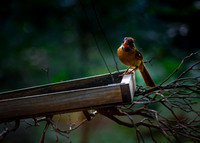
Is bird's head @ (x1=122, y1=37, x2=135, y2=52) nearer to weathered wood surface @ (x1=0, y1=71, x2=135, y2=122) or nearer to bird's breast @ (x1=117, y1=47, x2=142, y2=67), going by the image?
bird's breast @ (x1=117, y1=47, x2=142, y2=67)

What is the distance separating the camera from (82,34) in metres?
3.98

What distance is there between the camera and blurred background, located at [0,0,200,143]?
3.64 m

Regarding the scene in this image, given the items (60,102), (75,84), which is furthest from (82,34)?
(60,102)

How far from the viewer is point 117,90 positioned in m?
1.29

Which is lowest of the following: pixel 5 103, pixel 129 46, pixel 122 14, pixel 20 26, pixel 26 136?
pixel 5 103

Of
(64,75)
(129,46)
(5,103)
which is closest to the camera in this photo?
(5,103)

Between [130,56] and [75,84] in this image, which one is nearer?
[75,84]

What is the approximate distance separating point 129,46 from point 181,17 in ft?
6.58

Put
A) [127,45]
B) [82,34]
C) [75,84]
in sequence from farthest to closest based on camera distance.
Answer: [82,34] → [127,45] → [75,84]

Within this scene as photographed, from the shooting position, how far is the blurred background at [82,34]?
3.64m

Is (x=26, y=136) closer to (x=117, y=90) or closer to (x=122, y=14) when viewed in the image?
(x=122, y=14)

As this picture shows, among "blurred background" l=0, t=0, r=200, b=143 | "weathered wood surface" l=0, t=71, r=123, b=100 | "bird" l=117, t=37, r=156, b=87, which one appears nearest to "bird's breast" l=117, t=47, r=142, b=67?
"bird" l=117, t=37, r=156, b=87

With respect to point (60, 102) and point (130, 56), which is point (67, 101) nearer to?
point (60, 102)

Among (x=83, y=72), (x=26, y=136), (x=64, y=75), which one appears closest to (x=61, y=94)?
(x=64, y=75)
